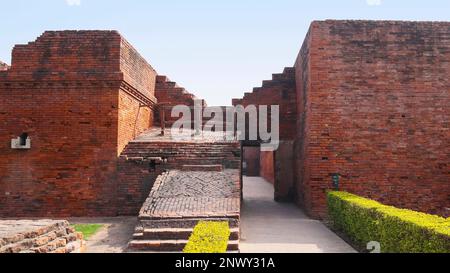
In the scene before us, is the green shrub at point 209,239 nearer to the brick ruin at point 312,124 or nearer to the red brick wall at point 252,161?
the brick ruin at point 312,124

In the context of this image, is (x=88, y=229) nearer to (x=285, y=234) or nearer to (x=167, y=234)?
(x=167, y=234)

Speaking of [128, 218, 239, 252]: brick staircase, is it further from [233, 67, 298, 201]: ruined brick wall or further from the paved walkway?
[233, 67, 298, 201]: ruined brick wall

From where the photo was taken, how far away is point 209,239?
5.40 m

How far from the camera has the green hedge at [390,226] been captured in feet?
15.2

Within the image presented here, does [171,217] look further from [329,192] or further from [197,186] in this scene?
[329,192]

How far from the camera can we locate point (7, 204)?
33.6 ft

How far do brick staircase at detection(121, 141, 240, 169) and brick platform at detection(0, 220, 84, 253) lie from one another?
14.4 feet

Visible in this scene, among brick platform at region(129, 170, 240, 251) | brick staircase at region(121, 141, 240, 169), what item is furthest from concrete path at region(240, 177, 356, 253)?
brick staircase at region(121, 141, 240, 169)

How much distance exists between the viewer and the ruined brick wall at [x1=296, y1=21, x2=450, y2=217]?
10.2 meters

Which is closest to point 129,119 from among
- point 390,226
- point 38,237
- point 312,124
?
point 312,124

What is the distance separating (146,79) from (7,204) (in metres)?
Result: 6.20

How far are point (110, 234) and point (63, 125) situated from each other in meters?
3.94

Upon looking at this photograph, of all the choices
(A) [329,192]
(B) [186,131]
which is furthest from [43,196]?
(A) [329,192]

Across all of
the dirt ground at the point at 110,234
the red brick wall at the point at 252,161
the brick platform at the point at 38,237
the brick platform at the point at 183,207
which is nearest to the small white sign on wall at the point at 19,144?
the dirt ground at the point at 110,234
